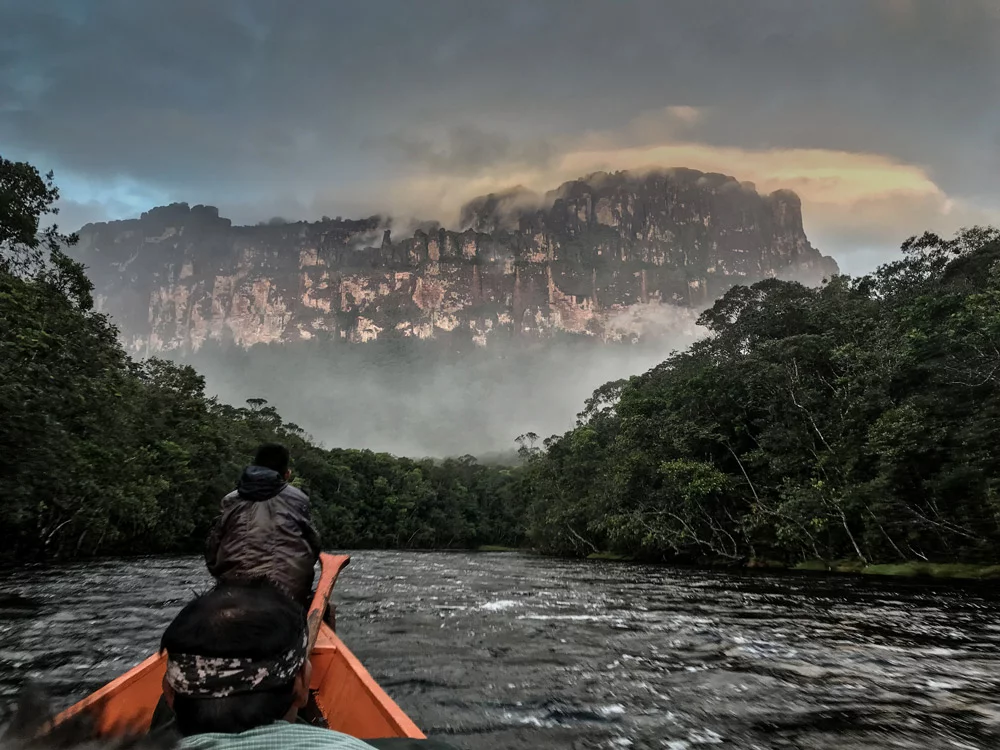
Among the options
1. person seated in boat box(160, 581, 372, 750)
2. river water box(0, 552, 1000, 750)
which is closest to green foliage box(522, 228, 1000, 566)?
river water box(0, 552, 1000, 750)

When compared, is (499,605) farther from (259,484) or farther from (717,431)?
(717,431)

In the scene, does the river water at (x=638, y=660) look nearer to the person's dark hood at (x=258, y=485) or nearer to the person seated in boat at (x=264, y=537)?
the person seated in boat at (x=264, y=537)

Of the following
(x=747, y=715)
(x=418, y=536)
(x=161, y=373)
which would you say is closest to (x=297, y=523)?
(x=747, y=715)

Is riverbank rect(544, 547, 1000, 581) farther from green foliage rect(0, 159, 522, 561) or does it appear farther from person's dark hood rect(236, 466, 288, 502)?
green foliage rect(0, 159, 522, 561)

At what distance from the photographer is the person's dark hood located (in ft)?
14.8

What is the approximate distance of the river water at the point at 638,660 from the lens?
5.48 m

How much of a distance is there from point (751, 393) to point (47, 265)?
95.2 ft

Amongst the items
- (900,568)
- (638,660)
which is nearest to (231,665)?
(638,660)

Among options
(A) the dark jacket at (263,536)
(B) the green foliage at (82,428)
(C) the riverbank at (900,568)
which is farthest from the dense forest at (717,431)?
(A) the dark jacket at (263,536)

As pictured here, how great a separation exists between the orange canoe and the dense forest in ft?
51.0

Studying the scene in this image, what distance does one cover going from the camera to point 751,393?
2930cm

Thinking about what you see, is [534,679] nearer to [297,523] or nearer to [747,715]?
[747,715]

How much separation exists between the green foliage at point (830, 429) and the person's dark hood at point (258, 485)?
817 inches

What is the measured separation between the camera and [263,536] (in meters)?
4.43
